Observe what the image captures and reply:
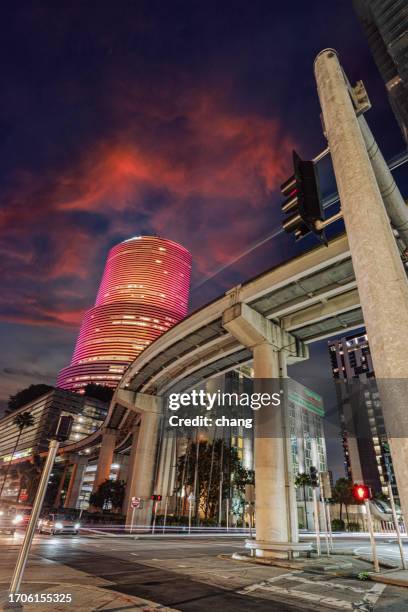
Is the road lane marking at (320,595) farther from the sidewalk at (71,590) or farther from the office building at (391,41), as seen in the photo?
the office building at (391,41)

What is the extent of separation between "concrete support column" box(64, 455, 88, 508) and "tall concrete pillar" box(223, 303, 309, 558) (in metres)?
83.3

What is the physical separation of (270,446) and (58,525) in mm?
18766

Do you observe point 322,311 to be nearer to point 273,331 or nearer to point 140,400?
point 273,331

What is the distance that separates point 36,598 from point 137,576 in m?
3.99

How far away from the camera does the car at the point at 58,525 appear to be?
24141 millimetres

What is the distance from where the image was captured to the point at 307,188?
4.42 meters

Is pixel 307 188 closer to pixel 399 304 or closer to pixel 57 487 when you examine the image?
pixel 399 304

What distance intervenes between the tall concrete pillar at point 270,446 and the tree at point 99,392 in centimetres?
16025

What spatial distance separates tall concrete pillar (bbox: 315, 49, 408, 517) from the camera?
8.52 feet

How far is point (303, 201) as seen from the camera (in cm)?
432

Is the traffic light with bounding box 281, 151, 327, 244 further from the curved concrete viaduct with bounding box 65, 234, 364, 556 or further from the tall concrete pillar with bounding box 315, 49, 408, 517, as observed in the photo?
the curved concrete viaduct with bounding box 65, 234, 364, 556

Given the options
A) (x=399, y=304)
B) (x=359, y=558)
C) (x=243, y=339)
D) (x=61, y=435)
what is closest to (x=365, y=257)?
(x=399, y=304)

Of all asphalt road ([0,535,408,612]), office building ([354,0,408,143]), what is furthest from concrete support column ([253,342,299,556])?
office building ([354,0,408,143])

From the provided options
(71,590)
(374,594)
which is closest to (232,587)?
(374,594)
